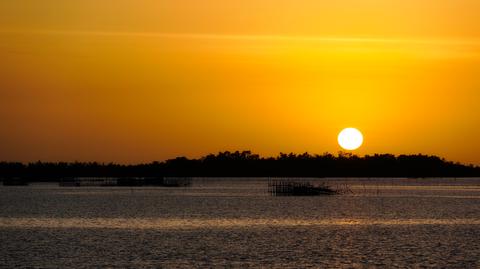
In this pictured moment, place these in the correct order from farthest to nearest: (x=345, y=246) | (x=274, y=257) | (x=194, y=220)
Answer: (x=194, y=220) < (x=345, y=246) < (x=274, y=257)

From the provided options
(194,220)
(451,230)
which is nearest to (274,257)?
(451,230)

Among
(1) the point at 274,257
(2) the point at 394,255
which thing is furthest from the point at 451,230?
(1) the point at 274,257

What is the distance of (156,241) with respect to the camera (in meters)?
68.9

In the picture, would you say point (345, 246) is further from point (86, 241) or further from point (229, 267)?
point (86, 241)

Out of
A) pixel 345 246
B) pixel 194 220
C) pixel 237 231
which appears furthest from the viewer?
pixel 194 220

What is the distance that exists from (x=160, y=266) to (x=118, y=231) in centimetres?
2861

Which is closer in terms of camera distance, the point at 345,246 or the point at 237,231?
the point at 345,246

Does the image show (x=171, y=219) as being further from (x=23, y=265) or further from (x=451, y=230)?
(x=23, y=265)

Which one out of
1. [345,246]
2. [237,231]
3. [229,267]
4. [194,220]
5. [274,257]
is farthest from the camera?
[194,220]

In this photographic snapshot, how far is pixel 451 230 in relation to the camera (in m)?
83.0

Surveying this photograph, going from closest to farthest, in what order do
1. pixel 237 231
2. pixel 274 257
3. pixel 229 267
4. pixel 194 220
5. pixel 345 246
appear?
pixel 229 267
pixel 274 257
pixel 345 246
pixel 237 231
pixel 194 220

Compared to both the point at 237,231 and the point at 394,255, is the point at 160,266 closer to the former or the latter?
the point at 394,255

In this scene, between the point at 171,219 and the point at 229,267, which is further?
the point at 171,219

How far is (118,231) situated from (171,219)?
61.2ft
